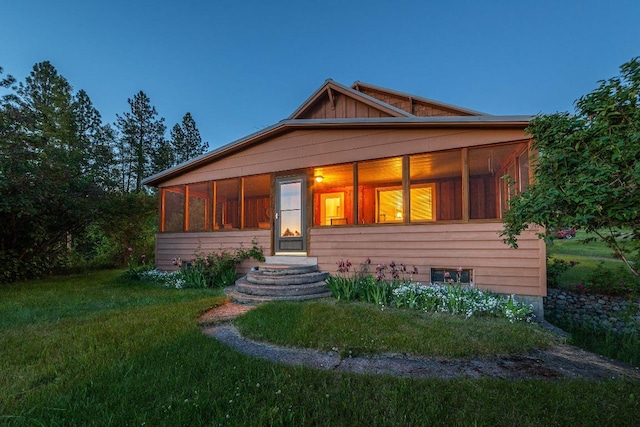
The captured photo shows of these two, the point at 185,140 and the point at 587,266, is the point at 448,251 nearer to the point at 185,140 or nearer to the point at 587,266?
the point at 587,266

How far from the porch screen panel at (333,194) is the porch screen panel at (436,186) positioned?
→ 1.58 meters

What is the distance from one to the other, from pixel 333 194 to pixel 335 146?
2750 mm

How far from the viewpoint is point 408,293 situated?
496 centimetres

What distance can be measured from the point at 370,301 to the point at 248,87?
1424 inches

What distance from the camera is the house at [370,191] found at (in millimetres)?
5262

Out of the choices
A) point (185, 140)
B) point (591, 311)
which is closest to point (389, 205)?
point (591, 311)

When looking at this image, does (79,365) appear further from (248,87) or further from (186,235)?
(248,87)

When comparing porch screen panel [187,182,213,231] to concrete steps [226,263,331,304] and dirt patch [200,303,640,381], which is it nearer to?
concrete steps [226,263,331,304]

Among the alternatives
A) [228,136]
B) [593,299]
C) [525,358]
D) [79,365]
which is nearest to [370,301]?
[525,358]

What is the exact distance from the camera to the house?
17.3 feet

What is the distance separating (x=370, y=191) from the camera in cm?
841

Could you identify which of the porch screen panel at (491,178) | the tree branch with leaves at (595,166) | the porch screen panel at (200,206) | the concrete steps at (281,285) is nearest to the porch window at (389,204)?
the porch screen panel at (491,178)

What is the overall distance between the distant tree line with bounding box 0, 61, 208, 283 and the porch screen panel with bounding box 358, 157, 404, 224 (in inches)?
298

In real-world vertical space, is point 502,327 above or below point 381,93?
below
